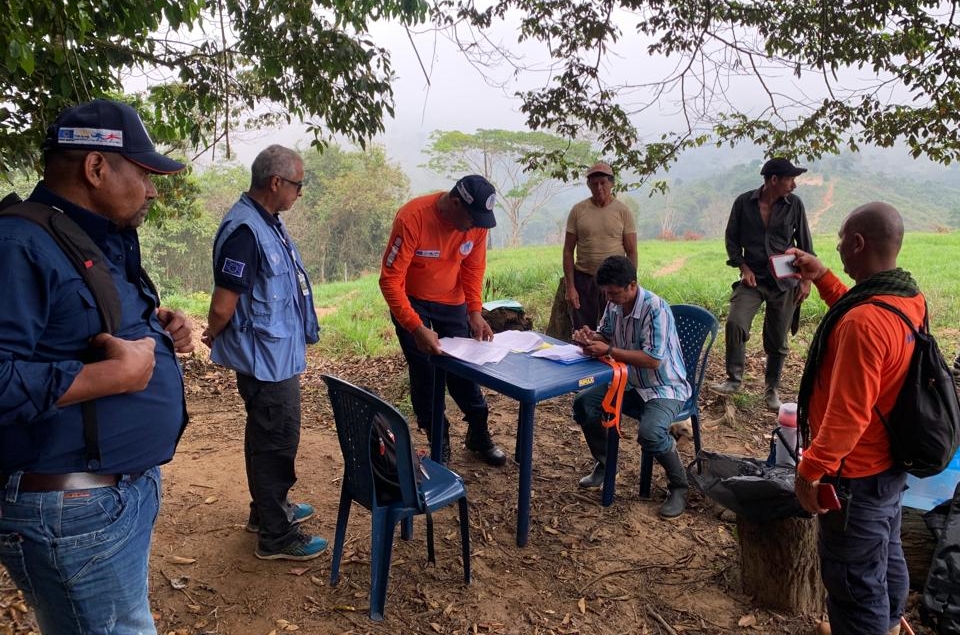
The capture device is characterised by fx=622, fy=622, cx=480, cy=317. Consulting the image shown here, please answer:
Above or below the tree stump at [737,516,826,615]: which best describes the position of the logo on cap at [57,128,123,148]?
above

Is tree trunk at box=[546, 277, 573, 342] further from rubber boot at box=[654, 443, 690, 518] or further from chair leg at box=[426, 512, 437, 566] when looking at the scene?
chair leg at box=[426, 512, 437, 566]

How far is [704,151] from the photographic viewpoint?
9725 centimetres

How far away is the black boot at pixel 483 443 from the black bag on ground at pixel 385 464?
54.6 inches

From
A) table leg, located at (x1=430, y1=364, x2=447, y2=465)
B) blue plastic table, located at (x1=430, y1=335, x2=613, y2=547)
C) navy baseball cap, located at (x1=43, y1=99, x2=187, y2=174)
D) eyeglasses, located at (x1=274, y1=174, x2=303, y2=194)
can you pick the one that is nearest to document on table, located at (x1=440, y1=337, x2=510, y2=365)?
blue plastic table, located at (x1=430, y1=335, x2=613, y2=547)

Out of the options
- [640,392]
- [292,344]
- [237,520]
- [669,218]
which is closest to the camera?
[292,344]

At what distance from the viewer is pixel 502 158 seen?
2994 cm

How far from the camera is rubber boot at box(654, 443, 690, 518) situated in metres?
3.51

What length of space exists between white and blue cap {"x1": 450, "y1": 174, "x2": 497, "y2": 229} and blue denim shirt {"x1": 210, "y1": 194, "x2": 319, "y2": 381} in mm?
1073

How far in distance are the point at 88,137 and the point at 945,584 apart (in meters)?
3.31

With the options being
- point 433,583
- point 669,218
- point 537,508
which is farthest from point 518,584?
point 669,218

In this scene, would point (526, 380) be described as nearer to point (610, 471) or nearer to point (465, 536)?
point (465, 536)

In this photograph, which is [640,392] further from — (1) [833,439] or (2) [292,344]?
(2) [292,344]

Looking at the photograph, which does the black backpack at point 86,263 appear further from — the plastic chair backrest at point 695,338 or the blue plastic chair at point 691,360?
the plastic chair backrest at point 695,338

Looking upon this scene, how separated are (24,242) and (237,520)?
2465 millimetres
